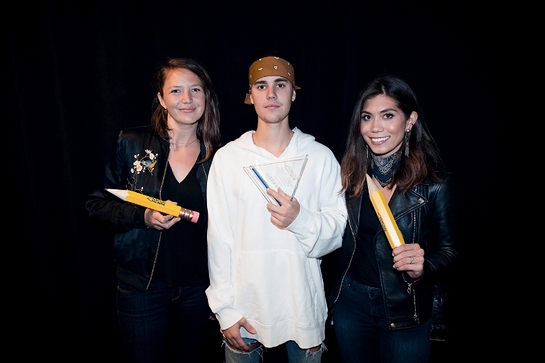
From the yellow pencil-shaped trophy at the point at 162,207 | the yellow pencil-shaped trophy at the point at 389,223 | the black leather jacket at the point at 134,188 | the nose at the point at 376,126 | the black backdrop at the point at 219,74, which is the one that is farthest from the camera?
the black backdrop at the point at 219,74

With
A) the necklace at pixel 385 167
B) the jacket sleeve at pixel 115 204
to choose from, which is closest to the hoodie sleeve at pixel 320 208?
the necklace at pixel 385 167

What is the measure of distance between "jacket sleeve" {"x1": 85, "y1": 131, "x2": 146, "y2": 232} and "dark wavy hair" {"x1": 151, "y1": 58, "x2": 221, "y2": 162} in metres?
0.20

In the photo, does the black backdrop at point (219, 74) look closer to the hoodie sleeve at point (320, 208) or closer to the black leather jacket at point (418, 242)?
the hoodie sleeve at point (320, 208)

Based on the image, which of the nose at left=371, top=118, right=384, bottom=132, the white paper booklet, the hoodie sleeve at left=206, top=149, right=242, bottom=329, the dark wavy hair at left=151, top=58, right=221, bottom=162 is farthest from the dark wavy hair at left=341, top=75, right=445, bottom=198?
the dark wavy hair at left=151, top=58, right=221, bottom=162

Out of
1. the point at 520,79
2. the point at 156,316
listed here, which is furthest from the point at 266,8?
the point at 156,316

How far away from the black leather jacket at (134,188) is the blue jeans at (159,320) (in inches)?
3.3

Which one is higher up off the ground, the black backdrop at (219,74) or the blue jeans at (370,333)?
the black backdrop at (219,74)

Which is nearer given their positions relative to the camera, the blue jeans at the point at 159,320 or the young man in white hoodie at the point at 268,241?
the young man in white hoodie at the point at 268,241

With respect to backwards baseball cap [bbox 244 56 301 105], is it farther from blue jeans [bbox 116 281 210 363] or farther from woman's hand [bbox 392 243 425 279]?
blue jeans [bbox 116 281 210 363]

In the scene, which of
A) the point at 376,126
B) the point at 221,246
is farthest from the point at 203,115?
the point at 376,126

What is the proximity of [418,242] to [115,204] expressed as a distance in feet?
4.44

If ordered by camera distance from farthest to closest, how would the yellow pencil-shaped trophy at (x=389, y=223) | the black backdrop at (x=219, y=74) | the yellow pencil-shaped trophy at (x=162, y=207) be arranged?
the black backdrop at (x=219, y=74) < the yellow pencil-shaped trophy at (x=162, y=207) < the yellow pencil-shaped trophy at (x=389, y=223)

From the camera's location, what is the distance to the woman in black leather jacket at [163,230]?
5.23 ft

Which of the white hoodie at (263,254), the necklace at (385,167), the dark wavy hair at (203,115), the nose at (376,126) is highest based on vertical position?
the dark wavy hair at (203,115)
